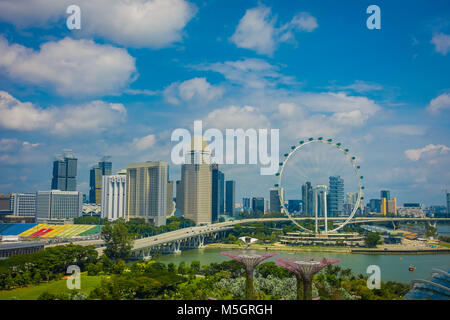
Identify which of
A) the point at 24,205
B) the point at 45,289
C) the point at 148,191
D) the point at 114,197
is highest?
the point at 148,191

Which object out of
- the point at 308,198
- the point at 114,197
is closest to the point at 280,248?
the point at 114,197

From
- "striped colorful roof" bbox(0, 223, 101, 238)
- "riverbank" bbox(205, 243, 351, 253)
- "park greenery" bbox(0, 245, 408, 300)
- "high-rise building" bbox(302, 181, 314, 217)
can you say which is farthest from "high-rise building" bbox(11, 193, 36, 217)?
"high-rise building" bbox(302, 181, 314, 217)

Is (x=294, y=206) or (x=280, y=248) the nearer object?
(x=280, y=248)

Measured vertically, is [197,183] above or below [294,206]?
above

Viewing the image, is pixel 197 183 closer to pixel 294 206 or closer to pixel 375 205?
pixel 294 206

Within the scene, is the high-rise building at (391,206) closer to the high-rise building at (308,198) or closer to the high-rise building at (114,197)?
the high-rise building at (308,198)
